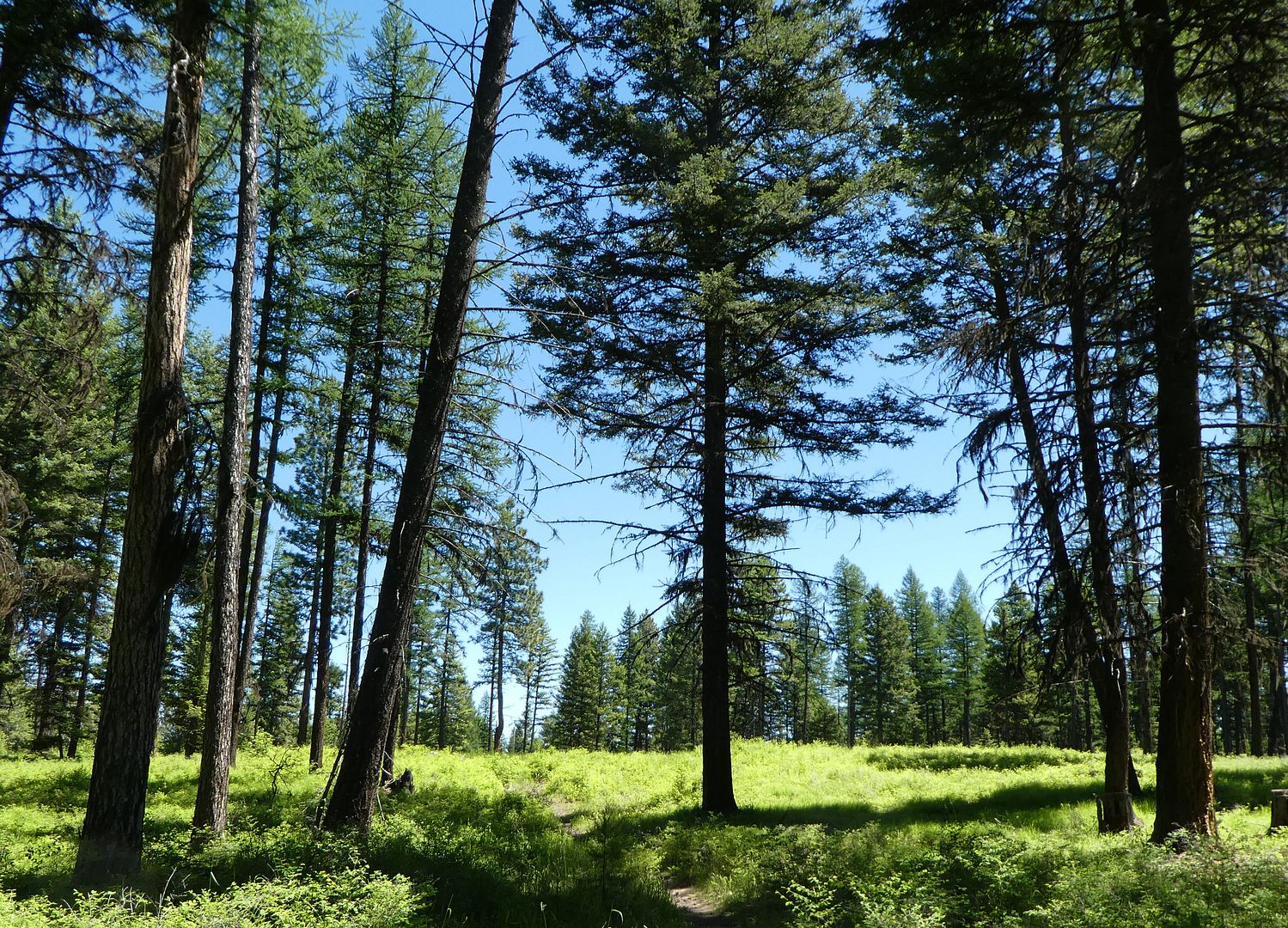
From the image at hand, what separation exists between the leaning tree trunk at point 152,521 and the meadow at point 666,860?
61 cm

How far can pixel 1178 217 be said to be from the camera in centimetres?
702

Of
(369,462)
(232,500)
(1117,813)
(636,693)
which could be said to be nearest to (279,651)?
(636,693)

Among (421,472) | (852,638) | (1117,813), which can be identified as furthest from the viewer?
(852,638)

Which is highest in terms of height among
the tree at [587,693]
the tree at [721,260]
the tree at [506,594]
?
the tree at [721,260]

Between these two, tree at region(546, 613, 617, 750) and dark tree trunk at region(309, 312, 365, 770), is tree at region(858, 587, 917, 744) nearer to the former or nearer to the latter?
tree at region(546, 613, 617, 750)

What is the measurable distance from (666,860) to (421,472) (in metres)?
6.26

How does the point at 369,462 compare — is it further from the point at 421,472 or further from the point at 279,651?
the point at 279,651

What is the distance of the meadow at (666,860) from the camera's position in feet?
16.6

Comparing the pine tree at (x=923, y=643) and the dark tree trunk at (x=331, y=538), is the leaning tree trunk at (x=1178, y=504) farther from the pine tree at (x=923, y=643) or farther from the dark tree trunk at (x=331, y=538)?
the pine tree at (x=923, y=643)

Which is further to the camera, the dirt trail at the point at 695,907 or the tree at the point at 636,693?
the tree at the point at 636,693

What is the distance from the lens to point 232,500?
30.9 feet

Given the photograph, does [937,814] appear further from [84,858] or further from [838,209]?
[84,858]

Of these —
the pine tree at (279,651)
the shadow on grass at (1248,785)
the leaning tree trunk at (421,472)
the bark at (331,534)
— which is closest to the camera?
the leaning tree trunk at (421,472)

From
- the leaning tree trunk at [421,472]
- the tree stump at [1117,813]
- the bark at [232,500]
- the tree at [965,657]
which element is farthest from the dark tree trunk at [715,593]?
the tree at [965,657]
